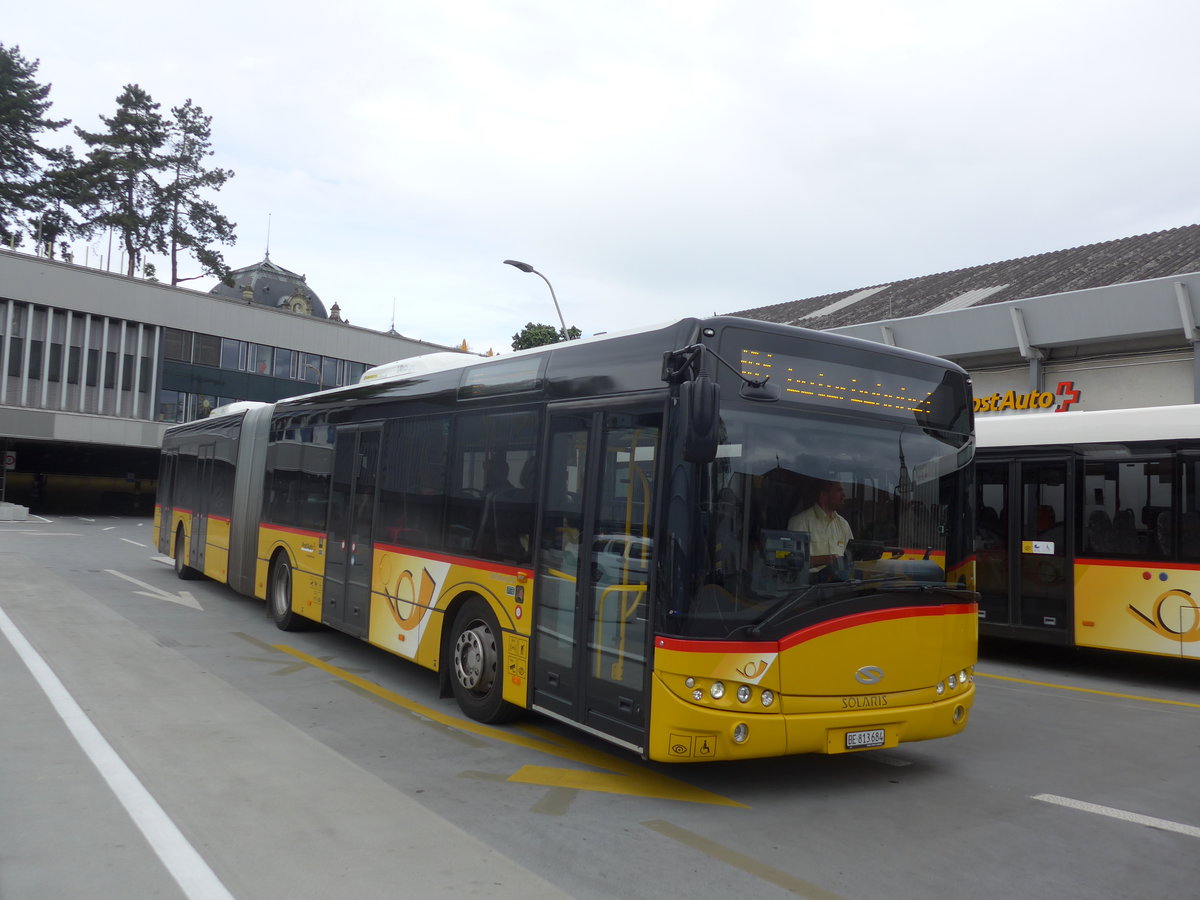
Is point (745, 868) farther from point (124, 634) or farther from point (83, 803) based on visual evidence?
point (124, 634)

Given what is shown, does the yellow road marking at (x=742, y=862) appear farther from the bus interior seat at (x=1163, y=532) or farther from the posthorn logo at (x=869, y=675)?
the bus interior seat at (x=1163, y=532)

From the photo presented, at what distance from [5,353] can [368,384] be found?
42260 millimetres

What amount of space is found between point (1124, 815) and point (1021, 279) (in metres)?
21.5

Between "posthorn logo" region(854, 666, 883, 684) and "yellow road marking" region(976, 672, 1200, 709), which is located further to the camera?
"yellow road marking" region(976, 672, 1200, 709)

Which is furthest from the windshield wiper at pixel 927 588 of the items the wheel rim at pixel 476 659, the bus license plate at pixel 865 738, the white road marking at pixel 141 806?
the white road marking at pixel 141 806

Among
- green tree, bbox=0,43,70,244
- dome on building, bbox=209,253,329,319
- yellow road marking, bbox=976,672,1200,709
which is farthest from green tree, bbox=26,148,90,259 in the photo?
yellow road marking, bbox=976,672,1200,709

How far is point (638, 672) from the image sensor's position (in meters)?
5.86

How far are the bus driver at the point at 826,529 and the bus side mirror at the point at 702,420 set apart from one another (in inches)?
31.0

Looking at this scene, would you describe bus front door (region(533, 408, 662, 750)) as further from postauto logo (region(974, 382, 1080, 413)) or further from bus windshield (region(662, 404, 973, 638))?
postauto logo (region(974, 382, 1080, 413))

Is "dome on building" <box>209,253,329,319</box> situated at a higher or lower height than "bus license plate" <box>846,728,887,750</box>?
higher

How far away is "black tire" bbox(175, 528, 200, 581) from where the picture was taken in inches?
691

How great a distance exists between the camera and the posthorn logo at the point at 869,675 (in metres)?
5.95

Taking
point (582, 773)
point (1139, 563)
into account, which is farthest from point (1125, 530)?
point (582, 773)

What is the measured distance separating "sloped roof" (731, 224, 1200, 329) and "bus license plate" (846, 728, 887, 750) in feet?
56.5
